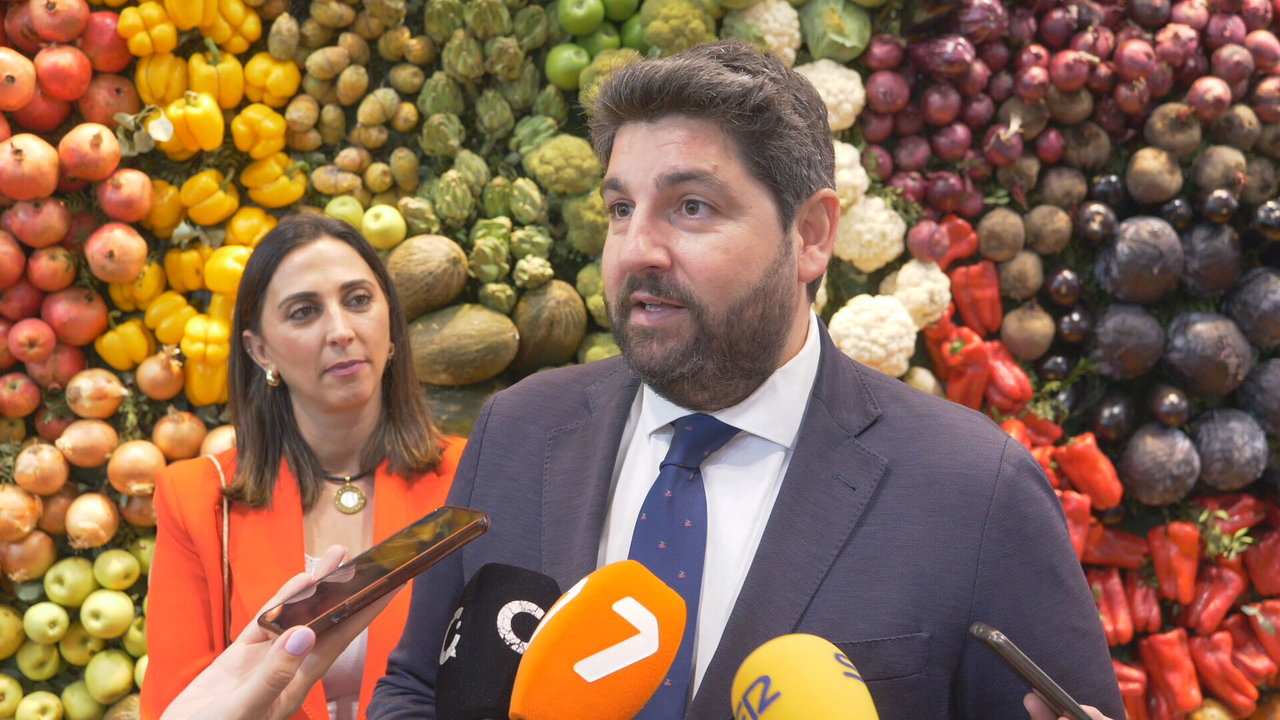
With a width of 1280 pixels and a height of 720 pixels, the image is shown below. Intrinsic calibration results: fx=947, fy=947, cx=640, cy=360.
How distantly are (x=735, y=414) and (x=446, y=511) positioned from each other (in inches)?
18.1

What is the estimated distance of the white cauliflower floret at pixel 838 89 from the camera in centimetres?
297

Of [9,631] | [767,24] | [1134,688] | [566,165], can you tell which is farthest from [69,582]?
[1134,688]

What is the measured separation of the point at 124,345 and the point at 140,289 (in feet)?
0.59

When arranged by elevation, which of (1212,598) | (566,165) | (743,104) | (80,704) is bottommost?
(1212,598)

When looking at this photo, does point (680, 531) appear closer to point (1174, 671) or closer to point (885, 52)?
point (885, 52)

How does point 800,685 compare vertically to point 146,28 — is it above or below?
below

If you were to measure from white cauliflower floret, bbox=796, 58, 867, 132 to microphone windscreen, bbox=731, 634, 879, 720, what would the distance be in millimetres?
2323

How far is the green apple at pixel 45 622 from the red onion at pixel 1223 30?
4.21 m

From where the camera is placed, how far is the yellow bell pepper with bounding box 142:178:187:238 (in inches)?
114

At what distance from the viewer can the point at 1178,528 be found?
3227 mm

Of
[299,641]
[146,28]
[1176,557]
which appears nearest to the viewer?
[299,641]

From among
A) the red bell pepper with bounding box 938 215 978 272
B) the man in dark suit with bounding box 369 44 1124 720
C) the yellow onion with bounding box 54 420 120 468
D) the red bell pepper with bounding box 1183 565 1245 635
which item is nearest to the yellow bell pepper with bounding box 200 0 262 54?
the yellow onion with bounding box 54 420 120 468

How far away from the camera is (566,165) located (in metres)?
2.88

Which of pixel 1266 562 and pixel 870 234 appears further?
pixel 1266 562
